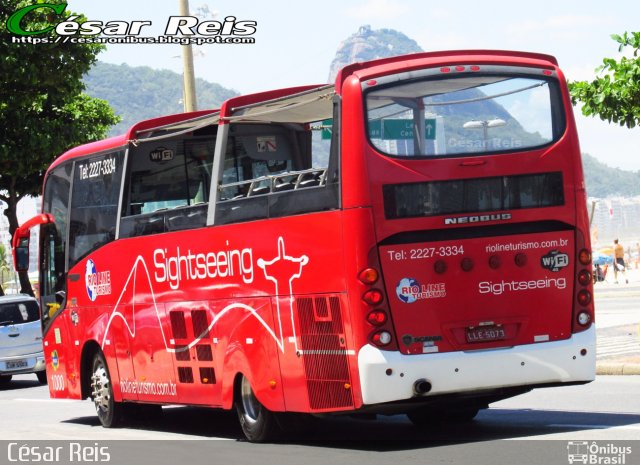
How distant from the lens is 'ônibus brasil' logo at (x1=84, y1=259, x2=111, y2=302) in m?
16.9

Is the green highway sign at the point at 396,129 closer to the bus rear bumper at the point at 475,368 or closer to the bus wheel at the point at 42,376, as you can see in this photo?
the bus rear bumper at the point at 475,368

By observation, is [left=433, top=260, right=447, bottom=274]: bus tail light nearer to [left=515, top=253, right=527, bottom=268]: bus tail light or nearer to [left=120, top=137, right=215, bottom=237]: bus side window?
[left=515, top=253, right=527, bottom=268]: bus tail light

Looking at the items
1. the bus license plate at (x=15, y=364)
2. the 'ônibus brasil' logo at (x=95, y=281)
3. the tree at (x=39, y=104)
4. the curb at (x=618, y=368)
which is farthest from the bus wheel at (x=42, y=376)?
the curb at (x=618, y=368)

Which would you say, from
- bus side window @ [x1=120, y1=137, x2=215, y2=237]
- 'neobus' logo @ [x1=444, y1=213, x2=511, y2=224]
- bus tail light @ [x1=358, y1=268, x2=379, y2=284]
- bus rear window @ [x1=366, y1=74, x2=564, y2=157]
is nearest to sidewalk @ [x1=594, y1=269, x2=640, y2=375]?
bus side window @ [x1=120, y1=137, x2=215, y2=237]

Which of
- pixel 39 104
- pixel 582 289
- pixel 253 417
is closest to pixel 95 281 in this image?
pixel 253 417

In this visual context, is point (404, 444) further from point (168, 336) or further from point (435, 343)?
point (168, 336)

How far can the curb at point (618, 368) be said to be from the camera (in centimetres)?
1850

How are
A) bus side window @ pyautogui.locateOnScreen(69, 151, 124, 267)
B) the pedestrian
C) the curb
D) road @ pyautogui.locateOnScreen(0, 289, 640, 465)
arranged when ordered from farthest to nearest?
the pedestrian
the curb
bus side window @ pyautogui.locateOnScreen(69, 151, 124, 267)
road @ pyautogui.locateOnScreen(0, 289, 640, 465)

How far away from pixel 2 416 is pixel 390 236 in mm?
10064

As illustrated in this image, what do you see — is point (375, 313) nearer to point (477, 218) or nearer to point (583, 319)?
point (477, 218)

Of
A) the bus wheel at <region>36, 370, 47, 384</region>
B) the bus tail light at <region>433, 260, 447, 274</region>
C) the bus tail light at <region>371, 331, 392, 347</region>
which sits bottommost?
the bus wheel at <region>36, 370, 47, 384</region>

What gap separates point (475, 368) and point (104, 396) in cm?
696

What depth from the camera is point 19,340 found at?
27.8 metres

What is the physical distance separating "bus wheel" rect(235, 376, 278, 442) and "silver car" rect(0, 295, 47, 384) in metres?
14.5
